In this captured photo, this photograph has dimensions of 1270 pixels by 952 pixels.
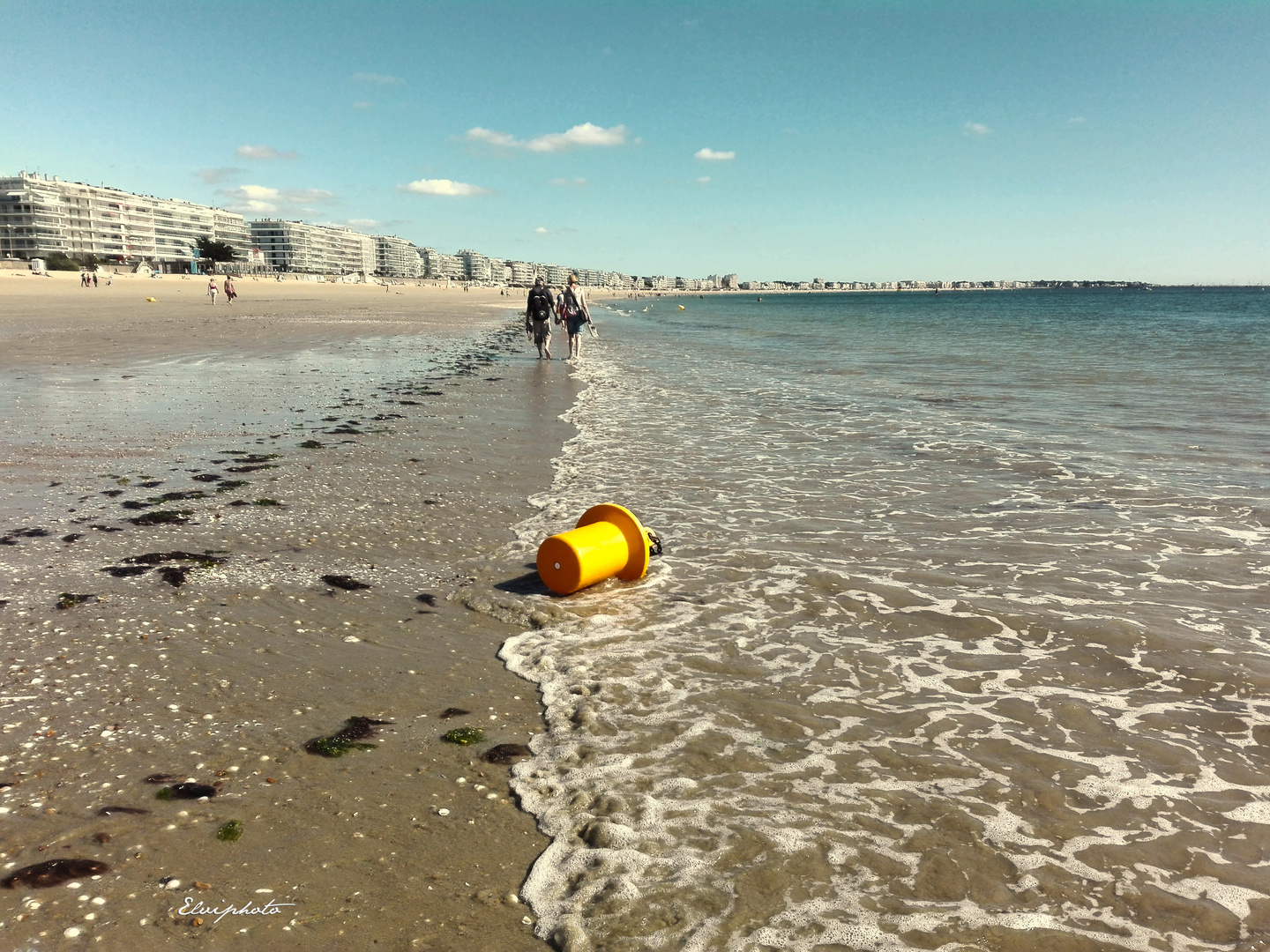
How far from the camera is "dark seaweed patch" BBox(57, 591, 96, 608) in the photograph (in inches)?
193

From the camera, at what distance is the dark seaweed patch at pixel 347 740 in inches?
140

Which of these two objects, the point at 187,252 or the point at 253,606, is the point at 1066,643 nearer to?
the point at 253,606

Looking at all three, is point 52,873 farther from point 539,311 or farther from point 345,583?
point 539,311

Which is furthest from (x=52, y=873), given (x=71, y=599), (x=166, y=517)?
(x=166, y=517)

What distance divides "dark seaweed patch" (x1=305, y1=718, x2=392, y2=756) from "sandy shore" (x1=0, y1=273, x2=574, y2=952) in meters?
0.05

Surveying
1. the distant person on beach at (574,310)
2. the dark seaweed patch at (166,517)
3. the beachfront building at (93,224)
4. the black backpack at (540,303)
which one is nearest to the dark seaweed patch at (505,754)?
the dark seaweed patch at (166,517)

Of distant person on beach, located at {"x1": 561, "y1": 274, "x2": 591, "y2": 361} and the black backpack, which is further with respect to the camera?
the black backpack

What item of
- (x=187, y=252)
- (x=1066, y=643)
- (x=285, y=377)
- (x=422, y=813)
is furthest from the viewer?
(x=187, y=252)

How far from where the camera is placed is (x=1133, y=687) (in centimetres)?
441

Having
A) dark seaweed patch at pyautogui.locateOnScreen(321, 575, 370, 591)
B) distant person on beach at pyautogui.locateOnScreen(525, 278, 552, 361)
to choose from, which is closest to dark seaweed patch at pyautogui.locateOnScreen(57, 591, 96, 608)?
dark seaweed patch at pyautogui.locateOnScreen(321, 575, 370, 591)

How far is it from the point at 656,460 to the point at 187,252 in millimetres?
203304

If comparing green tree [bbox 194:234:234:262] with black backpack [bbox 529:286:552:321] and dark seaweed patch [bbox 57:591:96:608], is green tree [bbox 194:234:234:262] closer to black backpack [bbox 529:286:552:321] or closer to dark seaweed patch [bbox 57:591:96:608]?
black backpack [bbox 529:286:552:321]

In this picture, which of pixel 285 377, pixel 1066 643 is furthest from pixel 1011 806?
pixel 285 377

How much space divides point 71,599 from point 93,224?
188m
